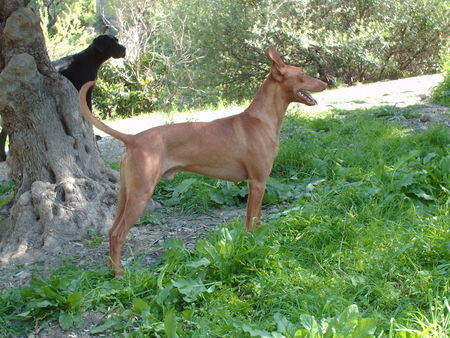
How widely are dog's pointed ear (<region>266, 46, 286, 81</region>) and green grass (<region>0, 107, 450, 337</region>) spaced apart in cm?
116

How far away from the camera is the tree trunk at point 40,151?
460 centimetres

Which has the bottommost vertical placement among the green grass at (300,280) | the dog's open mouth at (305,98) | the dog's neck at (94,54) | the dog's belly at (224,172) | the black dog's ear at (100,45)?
the green grass at (300,280)

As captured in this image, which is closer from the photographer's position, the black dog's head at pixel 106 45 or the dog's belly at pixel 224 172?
the dog's belly at pixel 224 172

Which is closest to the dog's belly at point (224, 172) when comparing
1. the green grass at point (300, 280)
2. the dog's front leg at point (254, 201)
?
the dog's front leg at point (254, 201)

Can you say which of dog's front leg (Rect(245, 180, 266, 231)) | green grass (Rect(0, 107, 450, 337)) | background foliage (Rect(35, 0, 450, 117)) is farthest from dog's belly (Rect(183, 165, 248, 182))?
background foliage (Rect(35, 0, 450, 117))

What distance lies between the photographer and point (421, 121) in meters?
7.50

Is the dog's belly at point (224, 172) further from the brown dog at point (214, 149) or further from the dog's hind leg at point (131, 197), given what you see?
the dog's hind leg at point (131, 197)

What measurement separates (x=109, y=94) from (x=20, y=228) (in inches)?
339

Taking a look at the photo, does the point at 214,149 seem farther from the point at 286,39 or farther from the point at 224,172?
the point at 286,39

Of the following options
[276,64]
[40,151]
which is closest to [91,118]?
[40,151]

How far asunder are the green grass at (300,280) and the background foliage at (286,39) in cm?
1092

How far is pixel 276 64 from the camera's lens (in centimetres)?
434

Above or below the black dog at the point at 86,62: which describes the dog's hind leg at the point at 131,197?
below

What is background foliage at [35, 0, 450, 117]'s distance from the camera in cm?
1622
